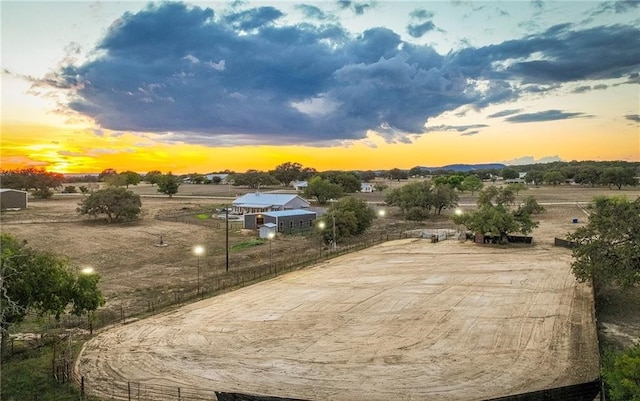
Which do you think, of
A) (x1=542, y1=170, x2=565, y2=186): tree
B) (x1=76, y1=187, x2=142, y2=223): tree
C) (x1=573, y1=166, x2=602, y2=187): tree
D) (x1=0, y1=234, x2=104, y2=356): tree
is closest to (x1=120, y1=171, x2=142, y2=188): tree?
(x1=76, y1=187, x2=142, y2=223): tree

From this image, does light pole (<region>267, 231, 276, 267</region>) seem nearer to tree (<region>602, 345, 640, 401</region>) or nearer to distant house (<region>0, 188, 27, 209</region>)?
tree (<region>602, 345, 640, 401</region>)

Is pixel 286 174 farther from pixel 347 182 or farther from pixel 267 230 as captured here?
pixel 267 230

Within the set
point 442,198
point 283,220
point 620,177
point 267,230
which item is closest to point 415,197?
point 442,198

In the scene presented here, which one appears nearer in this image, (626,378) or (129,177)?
(626,378)

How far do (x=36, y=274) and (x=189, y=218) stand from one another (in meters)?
47.8

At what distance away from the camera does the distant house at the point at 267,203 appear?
62656 mm

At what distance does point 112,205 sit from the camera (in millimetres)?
59188

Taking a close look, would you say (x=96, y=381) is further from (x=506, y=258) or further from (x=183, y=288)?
(x=506, y=258)

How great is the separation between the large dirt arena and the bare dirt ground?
7 centimetres

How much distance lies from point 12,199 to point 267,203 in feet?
138

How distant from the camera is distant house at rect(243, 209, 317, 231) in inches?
2117

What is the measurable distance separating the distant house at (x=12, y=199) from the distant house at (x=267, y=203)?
3497 centimetres

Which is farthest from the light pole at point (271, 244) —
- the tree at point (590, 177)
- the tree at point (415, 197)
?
the tree at point (590, 177)

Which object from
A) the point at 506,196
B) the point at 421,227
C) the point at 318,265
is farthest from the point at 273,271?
the point at 506,196
